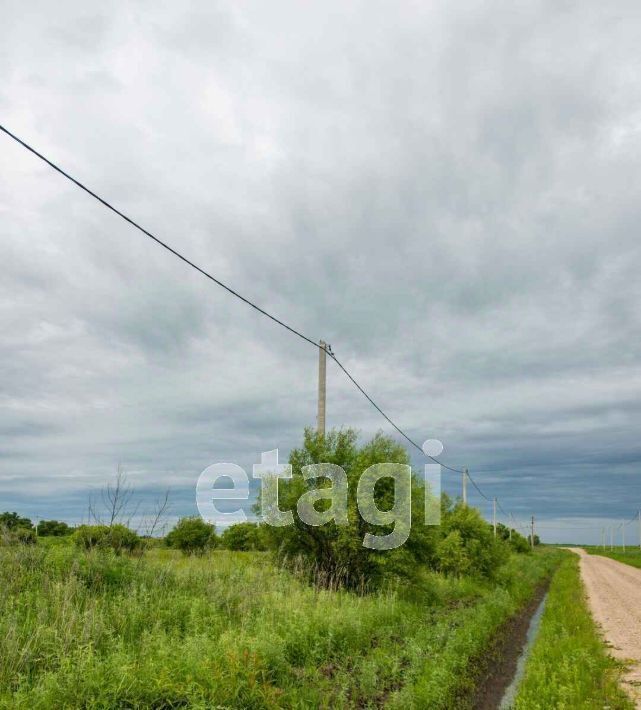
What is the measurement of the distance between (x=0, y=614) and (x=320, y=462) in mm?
10778

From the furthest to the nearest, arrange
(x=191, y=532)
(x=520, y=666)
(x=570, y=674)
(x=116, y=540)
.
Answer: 1. (x=191, y=532)
2. (x=116, y=540)
3. (x=520, y=666)
4. (x=570, y=674)

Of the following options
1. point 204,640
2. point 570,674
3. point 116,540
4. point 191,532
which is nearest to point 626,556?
point 191,532

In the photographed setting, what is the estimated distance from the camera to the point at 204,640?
922 centimetres

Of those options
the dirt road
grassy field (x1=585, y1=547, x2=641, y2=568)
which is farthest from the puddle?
grassy field (x1=585, y1=547, x2=641, y2=568)

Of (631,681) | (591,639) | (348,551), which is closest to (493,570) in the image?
(348,551)

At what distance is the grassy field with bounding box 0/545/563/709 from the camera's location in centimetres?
761

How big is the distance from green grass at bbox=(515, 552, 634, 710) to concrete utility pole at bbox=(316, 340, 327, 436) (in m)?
8.13

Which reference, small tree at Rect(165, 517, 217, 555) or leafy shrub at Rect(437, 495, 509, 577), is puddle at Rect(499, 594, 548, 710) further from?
small tree at Rect(165, 517, 217, 555)

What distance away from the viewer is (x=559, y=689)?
956cm

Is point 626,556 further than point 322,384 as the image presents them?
Yes

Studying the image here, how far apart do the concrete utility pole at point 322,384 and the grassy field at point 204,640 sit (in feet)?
16.2

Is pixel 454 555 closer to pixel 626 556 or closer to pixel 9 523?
pixel 9 523

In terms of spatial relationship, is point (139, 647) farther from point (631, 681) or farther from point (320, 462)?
point (320, 462)

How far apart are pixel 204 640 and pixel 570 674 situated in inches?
235
